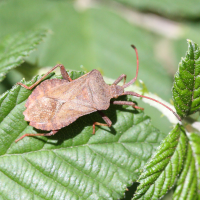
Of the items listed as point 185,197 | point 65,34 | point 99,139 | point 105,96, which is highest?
point 65,34

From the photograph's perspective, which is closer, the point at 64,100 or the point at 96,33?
the point at 64,100

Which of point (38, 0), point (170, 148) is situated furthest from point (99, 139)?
point (38, 0)

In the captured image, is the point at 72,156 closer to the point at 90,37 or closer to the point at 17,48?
the point at 17,48

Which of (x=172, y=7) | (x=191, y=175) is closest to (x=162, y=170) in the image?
(x=191, y=175)

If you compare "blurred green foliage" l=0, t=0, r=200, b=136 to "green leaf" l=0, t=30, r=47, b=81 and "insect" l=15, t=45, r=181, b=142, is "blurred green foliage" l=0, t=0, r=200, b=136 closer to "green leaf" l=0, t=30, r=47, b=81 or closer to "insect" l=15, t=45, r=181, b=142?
"green leaf" l=0, t=30, r=47, b=81

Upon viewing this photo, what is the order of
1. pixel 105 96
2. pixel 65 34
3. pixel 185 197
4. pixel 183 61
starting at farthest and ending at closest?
pixel 65 34
pixel 105 96
pixel 185 197
pixel 183 61

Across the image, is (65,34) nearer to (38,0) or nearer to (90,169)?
(38,0)

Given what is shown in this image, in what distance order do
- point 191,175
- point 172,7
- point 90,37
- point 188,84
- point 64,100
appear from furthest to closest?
point 172,7, point 90,37, point 64,100, point 191,175, point 188,84
